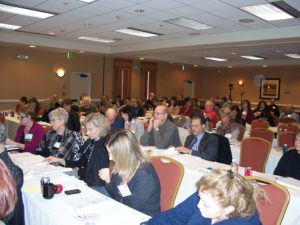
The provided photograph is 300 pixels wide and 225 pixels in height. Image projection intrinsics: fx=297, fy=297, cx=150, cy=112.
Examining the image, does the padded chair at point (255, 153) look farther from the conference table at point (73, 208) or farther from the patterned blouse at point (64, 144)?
the conference table at point (73, 208)

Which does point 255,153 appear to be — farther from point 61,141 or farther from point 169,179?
point 61,141

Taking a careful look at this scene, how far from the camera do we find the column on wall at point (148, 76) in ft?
49.4

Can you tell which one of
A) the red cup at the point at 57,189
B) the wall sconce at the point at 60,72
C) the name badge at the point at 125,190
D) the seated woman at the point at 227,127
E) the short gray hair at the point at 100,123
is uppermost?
the wall sconce at the point at 60,72

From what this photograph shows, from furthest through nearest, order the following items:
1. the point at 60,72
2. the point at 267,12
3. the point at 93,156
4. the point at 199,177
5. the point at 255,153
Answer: the point at 60,72 → the point at 267,12 → the point at 255,153 → the point at 199,177 → the point at 93,156

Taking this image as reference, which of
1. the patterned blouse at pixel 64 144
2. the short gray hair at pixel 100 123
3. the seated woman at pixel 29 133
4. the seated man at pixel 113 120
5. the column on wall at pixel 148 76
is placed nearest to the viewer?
the short gray hair at pixel 100 123

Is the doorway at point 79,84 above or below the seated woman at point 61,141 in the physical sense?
above

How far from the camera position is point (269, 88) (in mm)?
16359

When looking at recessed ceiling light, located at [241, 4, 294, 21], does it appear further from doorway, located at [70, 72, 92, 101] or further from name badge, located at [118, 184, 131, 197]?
doorway, located at [70, 72, 92, 101]

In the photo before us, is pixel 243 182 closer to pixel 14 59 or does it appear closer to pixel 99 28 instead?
pixel 99 28

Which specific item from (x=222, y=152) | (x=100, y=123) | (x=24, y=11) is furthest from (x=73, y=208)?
(x=24, y=11)

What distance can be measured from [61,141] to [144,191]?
1906mm

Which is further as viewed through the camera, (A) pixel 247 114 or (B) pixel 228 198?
(A) pixel 247 114

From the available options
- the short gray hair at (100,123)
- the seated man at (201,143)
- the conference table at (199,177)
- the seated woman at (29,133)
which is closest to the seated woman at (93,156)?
the short gray hair at (100,123)

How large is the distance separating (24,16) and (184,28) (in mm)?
3809
